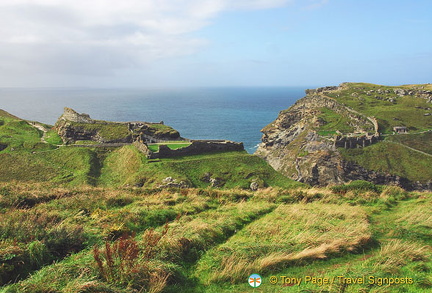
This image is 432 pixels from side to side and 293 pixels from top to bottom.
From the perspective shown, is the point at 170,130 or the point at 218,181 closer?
the point at 218,181

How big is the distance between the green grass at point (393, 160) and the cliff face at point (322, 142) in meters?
1.27

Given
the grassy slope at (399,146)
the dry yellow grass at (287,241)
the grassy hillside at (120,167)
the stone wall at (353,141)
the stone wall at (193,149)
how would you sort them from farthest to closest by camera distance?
1. the stone wall at (353,141)
2. the grassy slope at (399,146)
3. the stone wall at (193,149)
4. the grassy hillside at (120,167)
5. the dry yellow grass at (287,241)

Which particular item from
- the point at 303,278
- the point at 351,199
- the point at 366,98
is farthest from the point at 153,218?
the point at 366,98

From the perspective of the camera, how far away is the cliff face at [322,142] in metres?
66.0

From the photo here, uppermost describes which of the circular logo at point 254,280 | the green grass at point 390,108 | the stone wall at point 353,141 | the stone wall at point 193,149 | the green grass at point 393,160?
the green grass at point 390,108

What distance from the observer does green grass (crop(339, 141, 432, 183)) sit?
63.0 metres

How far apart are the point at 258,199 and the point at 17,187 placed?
15.7 m

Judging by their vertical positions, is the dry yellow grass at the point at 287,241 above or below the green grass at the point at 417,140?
above

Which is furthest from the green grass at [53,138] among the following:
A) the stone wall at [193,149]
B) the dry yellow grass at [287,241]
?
the dry yellow grass at [287,241]

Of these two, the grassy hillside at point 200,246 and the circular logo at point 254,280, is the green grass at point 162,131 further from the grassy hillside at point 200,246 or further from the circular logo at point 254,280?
the circular logo at point 254,280

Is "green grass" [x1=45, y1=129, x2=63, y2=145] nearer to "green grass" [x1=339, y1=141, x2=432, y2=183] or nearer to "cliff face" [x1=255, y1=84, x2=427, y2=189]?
"cliff face" [x1=255, y1=84, x2=427, y2=189]

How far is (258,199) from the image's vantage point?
19.1m

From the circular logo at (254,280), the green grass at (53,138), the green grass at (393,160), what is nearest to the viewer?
the circular logo at (254,280)

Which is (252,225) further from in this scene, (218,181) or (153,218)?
(218,181)
